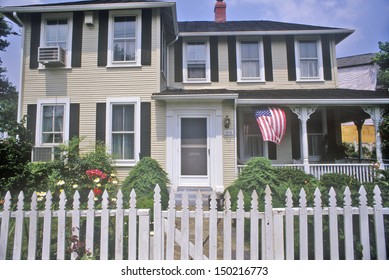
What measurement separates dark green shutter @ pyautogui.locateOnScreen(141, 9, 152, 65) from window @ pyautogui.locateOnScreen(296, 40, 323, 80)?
4.90 metres

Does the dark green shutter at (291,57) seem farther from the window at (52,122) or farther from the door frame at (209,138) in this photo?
the window at (52,122)

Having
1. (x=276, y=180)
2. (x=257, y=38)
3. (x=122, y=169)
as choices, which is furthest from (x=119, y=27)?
(x=276, y=180)

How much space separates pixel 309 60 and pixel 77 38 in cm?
707

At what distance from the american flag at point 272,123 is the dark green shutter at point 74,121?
4.64 m

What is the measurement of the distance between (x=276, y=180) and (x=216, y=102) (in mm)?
2604

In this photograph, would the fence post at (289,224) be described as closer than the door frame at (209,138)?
Yes

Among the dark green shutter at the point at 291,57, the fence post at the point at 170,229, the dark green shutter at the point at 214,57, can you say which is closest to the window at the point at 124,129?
the dark green shutter at the point at 214,57

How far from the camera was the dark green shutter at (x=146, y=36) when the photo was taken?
600cm

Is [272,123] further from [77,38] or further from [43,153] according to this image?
[43,153]

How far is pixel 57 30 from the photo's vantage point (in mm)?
6094

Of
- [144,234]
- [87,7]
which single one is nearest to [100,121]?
[87,7]
